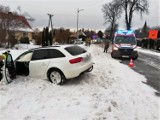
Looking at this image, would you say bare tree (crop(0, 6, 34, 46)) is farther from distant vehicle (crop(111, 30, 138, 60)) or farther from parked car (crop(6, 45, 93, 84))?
parked car (crop(6, 45, 93, 84))

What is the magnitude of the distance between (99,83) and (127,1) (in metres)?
39.9

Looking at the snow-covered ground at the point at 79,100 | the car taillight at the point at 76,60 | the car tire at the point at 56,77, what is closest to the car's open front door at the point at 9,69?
the snow-covered ground at the point at 79,100

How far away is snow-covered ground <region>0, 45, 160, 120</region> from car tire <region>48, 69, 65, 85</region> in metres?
0.23

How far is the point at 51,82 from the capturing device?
8.54 meters

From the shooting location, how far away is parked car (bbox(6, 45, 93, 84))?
818 centimetres

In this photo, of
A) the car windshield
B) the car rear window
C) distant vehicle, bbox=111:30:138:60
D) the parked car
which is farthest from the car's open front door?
the car windshield

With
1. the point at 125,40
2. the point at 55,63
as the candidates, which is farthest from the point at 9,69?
the point at 125,40

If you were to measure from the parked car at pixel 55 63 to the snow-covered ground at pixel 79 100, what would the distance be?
0.36 meters

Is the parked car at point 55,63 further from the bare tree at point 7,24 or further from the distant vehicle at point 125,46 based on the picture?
the bare tree at point 7,24

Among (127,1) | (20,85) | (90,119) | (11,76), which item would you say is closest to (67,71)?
(20,85)

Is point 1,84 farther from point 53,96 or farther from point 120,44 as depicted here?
point 120,44

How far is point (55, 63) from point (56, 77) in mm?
555

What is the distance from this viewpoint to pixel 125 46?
1886 centimetres

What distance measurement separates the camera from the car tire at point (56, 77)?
328 inches
